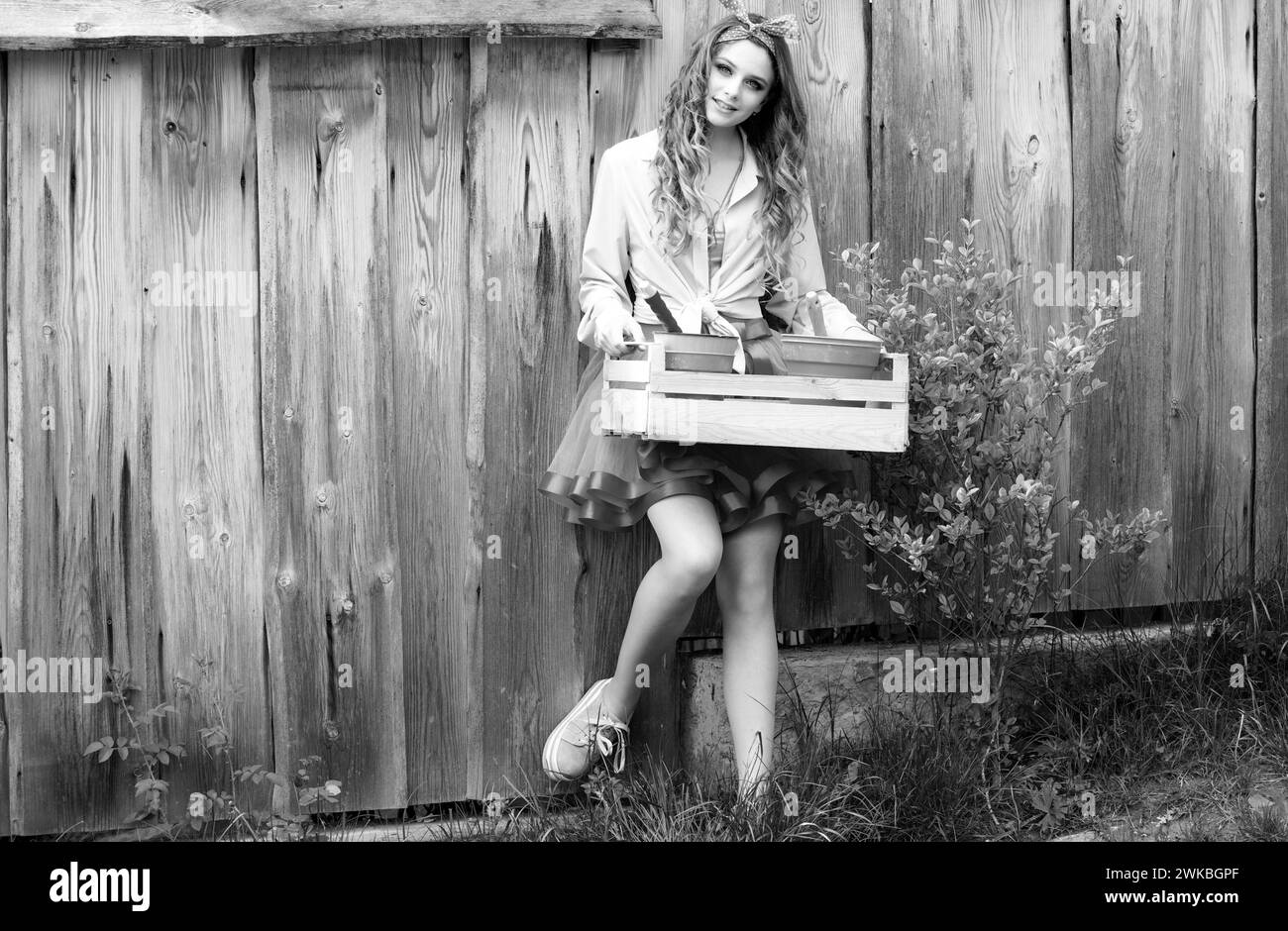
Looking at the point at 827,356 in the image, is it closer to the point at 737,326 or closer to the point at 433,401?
the point at 737,326

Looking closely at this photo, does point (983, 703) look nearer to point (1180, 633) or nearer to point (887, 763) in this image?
point (887, 763)

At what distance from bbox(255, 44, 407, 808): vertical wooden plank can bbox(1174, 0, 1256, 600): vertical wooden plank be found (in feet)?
7.98

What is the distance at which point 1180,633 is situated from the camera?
139 inches

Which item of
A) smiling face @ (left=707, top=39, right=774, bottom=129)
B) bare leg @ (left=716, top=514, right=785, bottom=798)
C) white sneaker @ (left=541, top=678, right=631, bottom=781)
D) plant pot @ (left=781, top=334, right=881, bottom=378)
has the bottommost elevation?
white sneaker @ (left=541, top=678, right=631, bottom=781)

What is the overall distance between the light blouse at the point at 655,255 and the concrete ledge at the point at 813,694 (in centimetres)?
100

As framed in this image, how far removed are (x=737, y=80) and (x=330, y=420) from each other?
4.50ft

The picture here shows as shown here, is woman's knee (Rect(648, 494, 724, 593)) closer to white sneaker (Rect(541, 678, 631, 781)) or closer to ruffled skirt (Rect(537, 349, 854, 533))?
ruffled skirt (Rect(537, 349, 854, 533))

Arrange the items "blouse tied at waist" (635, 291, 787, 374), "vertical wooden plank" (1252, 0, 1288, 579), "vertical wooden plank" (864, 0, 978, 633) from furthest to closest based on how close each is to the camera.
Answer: "vertical wooden plank" (1252, 0, 1288, 579) → "vertical wooden plank" (864, 0, 978, 633) → "blouse tied at waist" (635, 291, 787, 374)

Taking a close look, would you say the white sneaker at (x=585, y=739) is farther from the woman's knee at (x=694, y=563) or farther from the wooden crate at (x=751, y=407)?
the wooden crate at (x=751, y=407)

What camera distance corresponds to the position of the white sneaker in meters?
3.19

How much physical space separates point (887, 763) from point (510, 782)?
1028 mm

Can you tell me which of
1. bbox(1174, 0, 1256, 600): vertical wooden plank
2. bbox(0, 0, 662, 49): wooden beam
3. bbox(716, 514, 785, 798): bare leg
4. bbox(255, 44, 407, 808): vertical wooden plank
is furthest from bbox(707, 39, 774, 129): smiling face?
bbox(1174, 0, 1256, 600): vertical wooden plank

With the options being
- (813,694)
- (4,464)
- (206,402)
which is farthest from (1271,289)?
(4,464)

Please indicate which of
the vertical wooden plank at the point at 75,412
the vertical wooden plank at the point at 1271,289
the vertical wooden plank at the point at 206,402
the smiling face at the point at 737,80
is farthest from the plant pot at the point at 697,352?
the vertical wooden plank at the point at 1271,289
